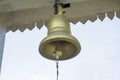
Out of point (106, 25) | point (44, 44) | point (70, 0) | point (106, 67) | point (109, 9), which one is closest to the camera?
point (44, 44)

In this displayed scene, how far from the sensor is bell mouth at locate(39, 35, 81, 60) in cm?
311

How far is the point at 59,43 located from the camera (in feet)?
10.5

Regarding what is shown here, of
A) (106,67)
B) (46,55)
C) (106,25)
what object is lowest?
(46,55)

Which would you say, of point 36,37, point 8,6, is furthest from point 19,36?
point 8,6

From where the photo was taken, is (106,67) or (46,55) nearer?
(46,55)

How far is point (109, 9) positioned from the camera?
3.87 metres

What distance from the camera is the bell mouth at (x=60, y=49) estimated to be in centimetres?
311

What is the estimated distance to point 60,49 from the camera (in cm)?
320

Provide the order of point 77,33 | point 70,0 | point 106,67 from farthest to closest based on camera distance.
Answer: point 106,67
point 77,33
point 70,0

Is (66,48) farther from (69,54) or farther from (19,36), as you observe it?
(19,36)

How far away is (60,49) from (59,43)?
56 mm

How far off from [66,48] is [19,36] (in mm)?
2181

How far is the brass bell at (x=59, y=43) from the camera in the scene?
3076 millimetres

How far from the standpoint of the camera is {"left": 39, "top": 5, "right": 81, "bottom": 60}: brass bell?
3.08 metres
